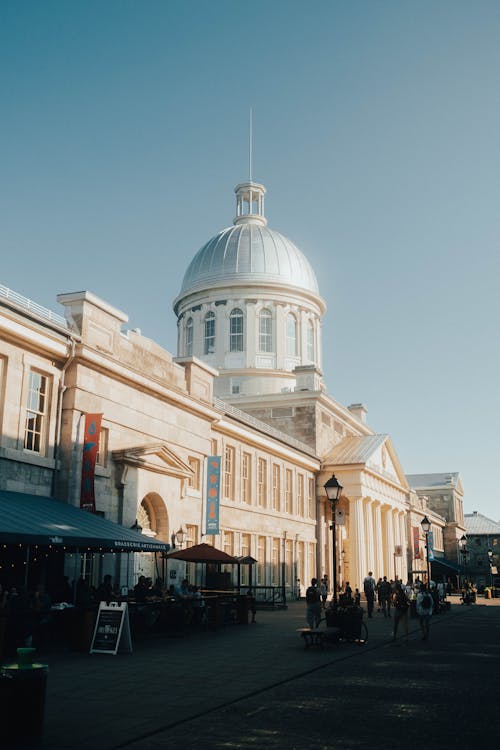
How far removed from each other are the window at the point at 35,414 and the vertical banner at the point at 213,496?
10.6 metres

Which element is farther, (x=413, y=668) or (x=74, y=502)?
(x=74, y=502)

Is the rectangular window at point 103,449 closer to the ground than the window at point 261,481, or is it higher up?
closer to the ground

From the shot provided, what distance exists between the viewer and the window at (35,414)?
22.7 meters

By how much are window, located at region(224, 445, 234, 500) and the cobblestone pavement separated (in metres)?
18.7

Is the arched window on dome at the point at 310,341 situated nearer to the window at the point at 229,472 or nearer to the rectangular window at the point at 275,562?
the rectangular window at the point at 275,562

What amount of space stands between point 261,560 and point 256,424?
7.16 meters

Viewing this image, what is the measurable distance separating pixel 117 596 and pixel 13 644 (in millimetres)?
6237

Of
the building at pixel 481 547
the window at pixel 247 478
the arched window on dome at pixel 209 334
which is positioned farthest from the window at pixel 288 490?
the building at pixel 481 547

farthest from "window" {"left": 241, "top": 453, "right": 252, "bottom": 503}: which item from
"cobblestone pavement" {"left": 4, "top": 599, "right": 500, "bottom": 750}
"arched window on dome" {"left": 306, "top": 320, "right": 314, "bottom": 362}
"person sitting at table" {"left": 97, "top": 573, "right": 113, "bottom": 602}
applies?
"arched window on dome" {"left": 306, "top": 320, "right": 314, "bottom": 362}

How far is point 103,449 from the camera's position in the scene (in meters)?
25.4

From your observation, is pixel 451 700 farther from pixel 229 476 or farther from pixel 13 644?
pixel 229 476

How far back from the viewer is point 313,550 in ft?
164

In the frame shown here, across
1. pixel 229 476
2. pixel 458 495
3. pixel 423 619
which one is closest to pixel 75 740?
pixel 423 619

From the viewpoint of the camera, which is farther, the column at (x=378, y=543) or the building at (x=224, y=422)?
the column at (x=378, y=543)
